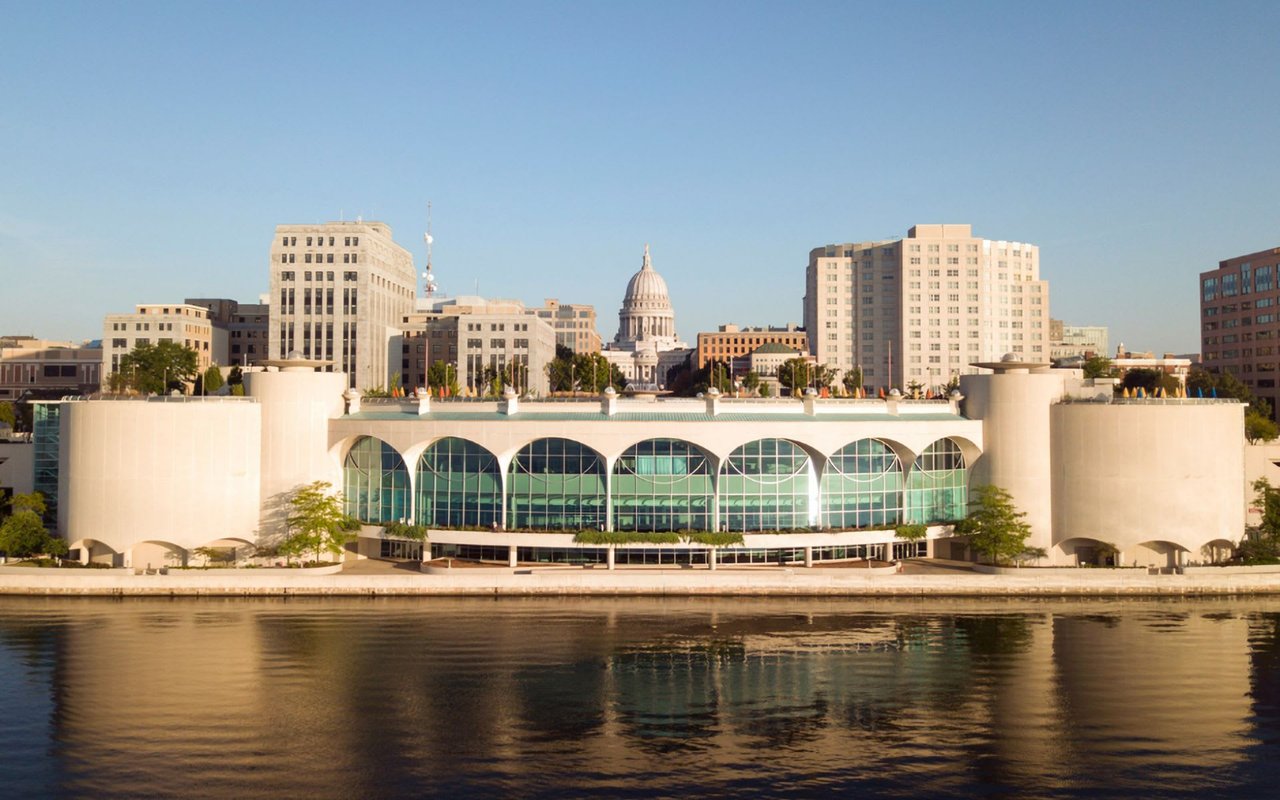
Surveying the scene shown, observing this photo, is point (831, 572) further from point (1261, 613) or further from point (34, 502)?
point (34, 502)

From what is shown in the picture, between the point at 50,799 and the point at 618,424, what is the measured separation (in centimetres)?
4843

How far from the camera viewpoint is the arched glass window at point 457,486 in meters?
87.1

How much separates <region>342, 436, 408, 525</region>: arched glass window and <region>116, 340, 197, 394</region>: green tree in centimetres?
7769

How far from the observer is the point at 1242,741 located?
51.7 meters

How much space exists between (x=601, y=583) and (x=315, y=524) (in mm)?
23218

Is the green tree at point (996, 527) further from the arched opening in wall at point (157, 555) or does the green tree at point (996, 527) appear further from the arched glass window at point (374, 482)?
the arched opening in wall at point (157, 555)

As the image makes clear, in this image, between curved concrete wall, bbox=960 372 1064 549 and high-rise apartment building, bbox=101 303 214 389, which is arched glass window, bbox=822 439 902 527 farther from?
high-rise apartment building, bbox=101 303 214 389

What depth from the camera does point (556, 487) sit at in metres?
86.1

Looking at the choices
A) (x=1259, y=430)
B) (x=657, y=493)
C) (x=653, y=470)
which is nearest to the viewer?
(x=657, y=493)

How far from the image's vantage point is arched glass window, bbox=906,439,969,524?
90.9 m

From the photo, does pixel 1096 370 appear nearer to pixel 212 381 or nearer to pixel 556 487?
pixel 556 487

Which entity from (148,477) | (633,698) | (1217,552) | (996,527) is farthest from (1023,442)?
(148,477)

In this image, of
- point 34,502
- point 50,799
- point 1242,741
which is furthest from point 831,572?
point 34,502

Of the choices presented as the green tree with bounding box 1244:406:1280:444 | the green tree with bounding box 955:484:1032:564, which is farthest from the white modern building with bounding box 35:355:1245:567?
the green tree with bounding box 1244:406:1280:444
